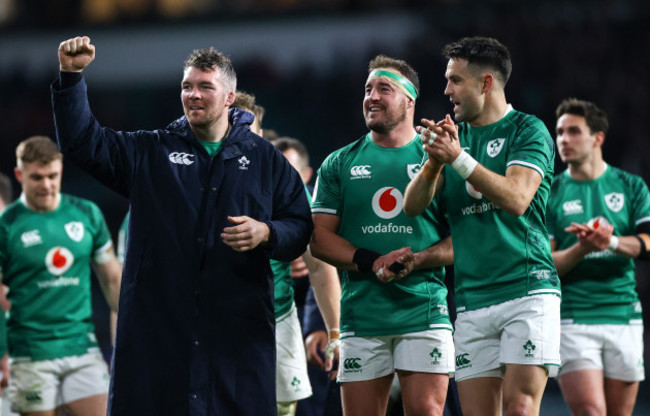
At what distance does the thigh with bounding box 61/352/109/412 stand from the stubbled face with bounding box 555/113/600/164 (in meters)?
3.88

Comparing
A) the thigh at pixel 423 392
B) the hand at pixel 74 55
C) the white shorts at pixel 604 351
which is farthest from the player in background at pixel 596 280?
the hand at pixel 74 55

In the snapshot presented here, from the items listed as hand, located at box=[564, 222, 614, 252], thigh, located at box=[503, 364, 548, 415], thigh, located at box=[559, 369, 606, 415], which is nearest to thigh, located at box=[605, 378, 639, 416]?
thigh, located at box=[559, 369, 606, 415]

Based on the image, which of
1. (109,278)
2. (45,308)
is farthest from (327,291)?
(45,308)

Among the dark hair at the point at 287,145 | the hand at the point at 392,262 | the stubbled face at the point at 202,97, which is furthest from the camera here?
the dark hair at the point at 287,145

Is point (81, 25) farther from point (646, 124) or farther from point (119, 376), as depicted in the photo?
point (119, 376)

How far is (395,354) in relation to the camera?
5.42 m

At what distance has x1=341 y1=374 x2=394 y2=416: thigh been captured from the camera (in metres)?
5.42

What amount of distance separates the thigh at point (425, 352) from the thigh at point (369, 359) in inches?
2.3

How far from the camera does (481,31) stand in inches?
668

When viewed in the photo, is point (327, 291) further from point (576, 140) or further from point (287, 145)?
point (576, 140)

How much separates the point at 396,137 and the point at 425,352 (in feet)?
4.20

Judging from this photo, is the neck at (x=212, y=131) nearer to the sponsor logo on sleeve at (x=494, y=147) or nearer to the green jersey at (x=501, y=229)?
the green jersey at (x=501, y=229)

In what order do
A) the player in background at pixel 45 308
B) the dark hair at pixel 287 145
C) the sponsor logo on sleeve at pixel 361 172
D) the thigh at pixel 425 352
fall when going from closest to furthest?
the thigh at pixel 425 352, the sponsor logo on sleeve at pixel 361 172, the player in background at pixel 45 308, the dark hair at pixel 287 145

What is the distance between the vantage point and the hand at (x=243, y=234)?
175 inches
